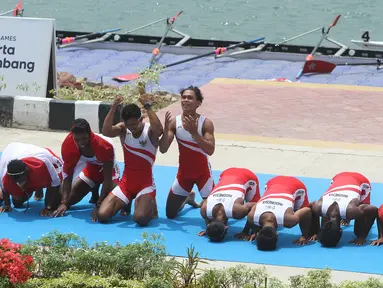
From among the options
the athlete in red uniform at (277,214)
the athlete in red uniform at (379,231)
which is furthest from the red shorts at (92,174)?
the athlete in red uniform at (379,231)

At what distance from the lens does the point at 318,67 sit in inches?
757

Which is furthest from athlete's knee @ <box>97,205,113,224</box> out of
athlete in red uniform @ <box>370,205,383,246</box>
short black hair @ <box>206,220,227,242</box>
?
athlete in red uniform @ <box>370,205,383,246</box>

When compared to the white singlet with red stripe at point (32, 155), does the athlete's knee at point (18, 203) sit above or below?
below

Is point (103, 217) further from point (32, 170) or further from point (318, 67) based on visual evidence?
point (318, 67)

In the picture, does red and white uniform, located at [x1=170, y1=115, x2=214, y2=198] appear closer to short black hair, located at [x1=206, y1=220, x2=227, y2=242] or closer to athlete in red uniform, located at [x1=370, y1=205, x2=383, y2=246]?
short black hair, located at [x1=206, y1=220, x2=227, y2=242]

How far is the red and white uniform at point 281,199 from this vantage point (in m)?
10.3

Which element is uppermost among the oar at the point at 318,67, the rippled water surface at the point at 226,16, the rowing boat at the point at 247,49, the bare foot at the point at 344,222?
the rippled water surface at the point at 226,16

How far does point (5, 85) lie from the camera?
15727 mm

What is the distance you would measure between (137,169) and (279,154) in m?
3.15

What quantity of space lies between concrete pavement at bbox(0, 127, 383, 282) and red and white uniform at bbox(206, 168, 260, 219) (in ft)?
6.32

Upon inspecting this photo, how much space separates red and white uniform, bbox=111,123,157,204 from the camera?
11.2m

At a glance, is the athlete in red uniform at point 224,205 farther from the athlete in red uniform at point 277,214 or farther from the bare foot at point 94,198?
the bare foot at point 94,198

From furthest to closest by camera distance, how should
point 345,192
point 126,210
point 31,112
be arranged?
point 31,112, point 126,210, point 345,192

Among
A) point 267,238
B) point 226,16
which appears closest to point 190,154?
point 267,238
